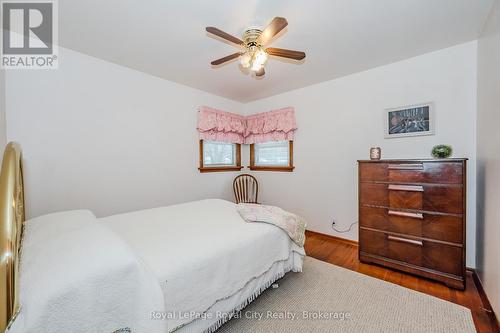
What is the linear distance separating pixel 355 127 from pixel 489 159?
1.34 m

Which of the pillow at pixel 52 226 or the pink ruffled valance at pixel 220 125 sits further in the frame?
the pink ruffled valance at pixel 220 125

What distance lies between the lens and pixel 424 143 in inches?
94.1

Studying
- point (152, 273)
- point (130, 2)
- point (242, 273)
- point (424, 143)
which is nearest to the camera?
point (152, 273)

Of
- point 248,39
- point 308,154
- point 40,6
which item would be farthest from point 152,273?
point 308,154

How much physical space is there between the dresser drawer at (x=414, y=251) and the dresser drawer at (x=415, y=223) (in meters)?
0.07

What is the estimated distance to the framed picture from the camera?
235cm

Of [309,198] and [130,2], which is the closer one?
[130,2]

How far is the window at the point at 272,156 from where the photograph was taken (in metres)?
3.64

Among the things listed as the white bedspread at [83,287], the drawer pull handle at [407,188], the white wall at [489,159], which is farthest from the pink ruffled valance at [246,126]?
the white bedspread at [83,287]

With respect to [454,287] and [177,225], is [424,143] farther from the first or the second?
[177,225]

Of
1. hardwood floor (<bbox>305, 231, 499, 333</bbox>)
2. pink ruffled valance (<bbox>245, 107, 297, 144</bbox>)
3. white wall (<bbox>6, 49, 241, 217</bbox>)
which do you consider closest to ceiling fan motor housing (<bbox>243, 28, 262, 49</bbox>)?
white wall (<bbox>6, 49, 241, 217</bbox>)

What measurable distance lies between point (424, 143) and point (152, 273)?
2964mm

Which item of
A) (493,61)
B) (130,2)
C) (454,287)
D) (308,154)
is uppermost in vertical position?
(130,2)

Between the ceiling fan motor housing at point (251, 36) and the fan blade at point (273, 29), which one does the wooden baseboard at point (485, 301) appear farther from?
the ceiling fan motor housing at point (251, 36)
